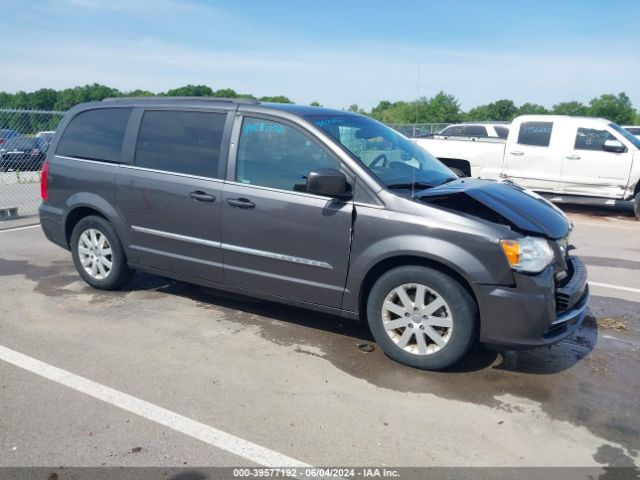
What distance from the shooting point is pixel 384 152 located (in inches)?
177

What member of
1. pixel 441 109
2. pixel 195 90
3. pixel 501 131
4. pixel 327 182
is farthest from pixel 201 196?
pixel 195 90

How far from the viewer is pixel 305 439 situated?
304cm

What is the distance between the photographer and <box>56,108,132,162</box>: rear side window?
522 centimetres

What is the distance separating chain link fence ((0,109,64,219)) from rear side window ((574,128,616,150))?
34.7 feet

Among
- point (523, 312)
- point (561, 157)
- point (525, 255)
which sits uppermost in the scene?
point (561, 157)

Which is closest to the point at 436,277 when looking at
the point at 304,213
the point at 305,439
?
the point at 304,213

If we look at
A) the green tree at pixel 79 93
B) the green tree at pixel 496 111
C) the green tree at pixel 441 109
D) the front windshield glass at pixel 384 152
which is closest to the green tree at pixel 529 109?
the green tree at pixel 496 111

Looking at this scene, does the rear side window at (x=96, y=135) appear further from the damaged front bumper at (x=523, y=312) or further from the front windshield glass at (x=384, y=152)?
the damaged front bumper at (x=523, y=312)

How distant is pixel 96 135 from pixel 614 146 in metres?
9.48

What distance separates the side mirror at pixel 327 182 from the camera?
384cm

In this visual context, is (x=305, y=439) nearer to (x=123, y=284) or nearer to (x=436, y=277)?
(x=436, y=277)

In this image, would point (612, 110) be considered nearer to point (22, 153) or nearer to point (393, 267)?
point (22, 153)

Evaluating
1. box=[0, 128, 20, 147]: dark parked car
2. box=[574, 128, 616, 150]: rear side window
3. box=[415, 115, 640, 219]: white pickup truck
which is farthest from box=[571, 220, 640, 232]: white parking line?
box=[0, 128, 20, 147]: dark parked car

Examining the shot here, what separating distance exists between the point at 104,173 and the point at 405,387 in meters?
3.46
